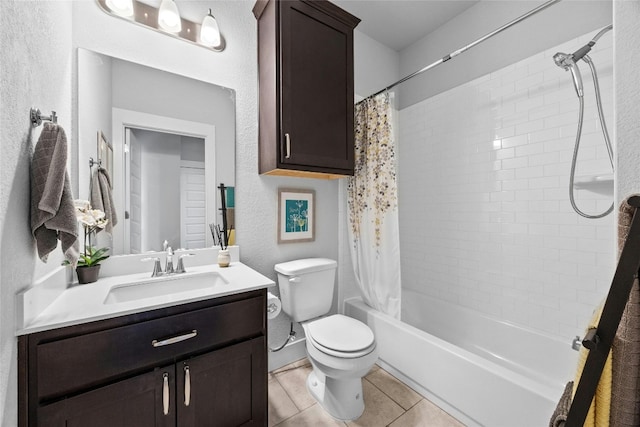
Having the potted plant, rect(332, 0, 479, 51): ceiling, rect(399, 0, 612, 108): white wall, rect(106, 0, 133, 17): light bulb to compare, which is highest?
rect(332, 0, 479, 51): ceiling

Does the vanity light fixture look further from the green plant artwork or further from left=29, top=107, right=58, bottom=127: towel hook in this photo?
the green plant artwork

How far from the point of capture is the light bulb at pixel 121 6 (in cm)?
133

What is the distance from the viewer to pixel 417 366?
1.64 metres

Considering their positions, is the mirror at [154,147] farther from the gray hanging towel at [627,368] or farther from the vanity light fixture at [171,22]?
the gray hanging towel at [627,368]

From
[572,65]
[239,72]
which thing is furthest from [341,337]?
[572,65]

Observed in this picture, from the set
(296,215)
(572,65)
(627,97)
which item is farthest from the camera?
(296,215)

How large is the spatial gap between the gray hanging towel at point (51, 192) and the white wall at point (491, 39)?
258cm

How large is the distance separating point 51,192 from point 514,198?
8.11 ft

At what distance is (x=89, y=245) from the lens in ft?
4.23

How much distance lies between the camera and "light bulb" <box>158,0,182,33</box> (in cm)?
141

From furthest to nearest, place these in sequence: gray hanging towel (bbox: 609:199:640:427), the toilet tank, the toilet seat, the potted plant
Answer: the toilet tank
the toilet seat
the potted plant
gray hanging towel (bbox: 609:199:640:427)

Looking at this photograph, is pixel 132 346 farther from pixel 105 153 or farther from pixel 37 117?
pixel 105 153

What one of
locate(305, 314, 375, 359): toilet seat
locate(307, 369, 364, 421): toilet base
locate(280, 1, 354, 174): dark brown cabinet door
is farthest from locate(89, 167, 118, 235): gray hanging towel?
locate(307, 369, 364, 421): toilet base

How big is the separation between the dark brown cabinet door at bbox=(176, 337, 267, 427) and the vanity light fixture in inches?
66.7
